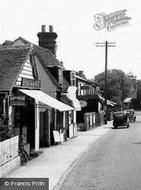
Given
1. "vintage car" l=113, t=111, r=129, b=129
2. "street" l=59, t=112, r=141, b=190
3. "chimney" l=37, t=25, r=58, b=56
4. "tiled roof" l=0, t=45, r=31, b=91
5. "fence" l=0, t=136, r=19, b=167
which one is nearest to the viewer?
"street" l=59, t=112, r=141, b=190

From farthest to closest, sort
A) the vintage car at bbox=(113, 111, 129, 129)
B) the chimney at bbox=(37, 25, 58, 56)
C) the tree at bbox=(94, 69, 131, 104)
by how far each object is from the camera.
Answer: the tree at bbox=(94, 69, 131, 104)
the vintage car at bbox=(113, 111, 129, 129)
the chimney at bbox=(37, 25, 58, 56)

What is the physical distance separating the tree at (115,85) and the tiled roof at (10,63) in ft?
253

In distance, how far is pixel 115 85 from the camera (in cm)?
11594

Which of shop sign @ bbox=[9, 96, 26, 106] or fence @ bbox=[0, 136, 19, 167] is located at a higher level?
shop sign @ bbox=[9, 96, 26, 106]

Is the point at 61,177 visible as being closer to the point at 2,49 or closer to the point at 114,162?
the point at 114,162

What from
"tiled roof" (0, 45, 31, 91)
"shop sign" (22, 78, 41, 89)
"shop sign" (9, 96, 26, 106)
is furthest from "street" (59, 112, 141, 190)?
"tiled roof" (0, 45, 31, 91)

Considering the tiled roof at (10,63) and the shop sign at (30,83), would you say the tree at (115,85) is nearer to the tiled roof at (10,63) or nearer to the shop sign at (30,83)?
the shop sign at (30,83)

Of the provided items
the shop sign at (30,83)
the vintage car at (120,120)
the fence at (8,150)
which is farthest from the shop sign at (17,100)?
the vintage car at (120,120)

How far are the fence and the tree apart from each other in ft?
271

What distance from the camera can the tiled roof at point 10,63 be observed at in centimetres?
1978

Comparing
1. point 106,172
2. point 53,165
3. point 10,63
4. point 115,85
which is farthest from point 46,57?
point 115,85

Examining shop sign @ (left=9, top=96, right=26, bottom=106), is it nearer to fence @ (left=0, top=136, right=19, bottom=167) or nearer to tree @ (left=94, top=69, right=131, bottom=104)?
fence @ (left=0, top=136, right=19, bottom=167)

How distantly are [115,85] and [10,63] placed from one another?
95418 millimetres

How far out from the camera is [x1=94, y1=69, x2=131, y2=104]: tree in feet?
349
